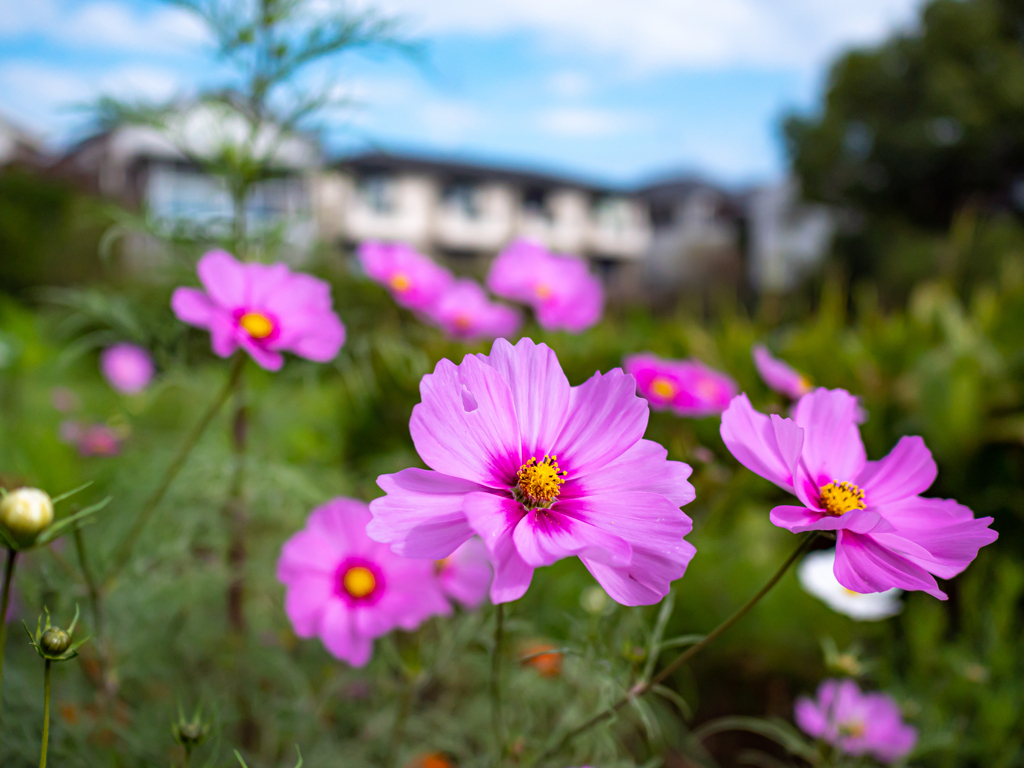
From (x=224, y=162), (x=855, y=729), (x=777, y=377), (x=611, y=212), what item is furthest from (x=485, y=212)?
(x=855, y=729)

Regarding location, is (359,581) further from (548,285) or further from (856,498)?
(548,285)

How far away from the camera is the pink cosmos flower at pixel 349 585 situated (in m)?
0.69

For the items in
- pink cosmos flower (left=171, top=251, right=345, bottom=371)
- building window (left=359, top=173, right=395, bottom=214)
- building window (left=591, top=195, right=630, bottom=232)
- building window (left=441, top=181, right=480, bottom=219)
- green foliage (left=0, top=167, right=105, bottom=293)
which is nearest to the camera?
pink cosmos flower (left=171, top=251, right=345, bottom=371)

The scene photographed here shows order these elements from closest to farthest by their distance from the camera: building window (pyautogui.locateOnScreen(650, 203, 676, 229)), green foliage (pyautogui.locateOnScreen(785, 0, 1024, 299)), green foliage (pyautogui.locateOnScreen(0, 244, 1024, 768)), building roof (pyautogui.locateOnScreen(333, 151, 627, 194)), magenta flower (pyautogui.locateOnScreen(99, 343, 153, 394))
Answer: green foliage (pyautogui.locateOnScreen(0, 244, 1024, 768))
magenta flower (pyautogui.locateOnScreen(99, 343, 153, 394))
green foliage (pyautogui.locateOnScreen(785, 0, 1024, 299))
building roof (pyautogui.locateOnScreen(333, 151, 627, 194))
building window (pyautogui.locateOnScreen(650, 203, 676, 229))

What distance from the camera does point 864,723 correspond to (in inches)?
33.9

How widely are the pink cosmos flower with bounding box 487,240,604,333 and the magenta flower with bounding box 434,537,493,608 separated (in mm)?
406

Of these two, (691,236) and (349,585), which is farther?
(691,236)

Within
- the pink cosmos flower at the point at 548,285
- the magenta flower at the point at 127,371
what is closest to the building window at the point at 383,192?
the magenta flower at the point at 127,371

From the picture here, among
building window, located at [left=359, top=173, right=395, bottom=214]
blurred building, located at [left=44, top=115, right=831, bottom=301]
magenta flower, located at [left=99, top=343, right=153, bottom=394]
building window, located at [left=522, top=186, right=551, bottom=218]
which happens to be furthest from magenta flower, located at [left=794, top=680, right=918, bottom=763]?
building window, located at [left=522, top=186, right=551, bottom=218]

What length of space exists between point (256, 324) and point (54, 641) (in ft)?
1.11

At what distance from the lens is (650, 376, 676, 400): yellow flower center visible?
0.87 metres

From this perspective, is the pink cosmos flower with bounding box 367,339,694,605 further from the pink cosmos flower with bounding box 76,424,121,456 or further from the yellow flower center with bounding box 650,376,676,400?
the pink cosmos flower with bounding box 76,424,121,456

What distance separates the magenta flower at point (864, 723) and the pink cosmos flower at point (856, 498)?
0.39m

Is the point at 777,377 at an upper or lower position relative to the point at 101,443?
upper
